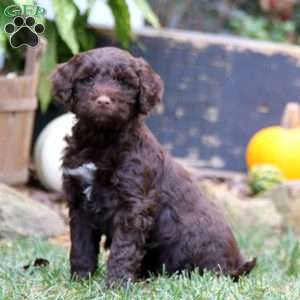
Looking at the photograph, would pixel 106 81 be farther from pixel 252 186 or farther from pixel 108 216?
pixel 252 186

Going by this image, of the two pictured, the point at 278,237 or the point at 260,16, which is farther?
the point at 260,16

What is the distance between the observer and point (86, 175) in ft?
14.4

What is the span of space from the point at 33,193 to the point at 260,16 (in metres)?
6.69

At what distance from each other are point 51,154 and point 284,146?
2.31 m

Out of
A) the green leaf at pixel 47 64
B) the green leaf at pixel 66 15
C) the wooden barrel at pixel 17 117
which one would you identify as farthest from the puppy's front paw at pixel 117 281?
the green leaf at pixel 47 64

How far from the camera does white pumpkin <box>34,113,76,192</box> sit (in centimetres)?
773

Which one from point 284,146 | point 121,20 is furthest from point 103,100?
point 284,146

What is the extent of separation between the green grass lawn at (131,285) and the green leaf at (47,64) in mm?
2621

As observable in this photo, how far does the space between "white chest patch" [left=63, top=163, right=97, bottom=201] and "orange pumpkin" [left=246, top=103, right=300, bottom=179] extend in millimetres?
4132

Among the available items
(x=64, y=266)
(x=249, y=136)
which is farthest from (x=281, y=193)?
(x=64, y=266)

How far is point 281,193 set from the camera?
7266 millimetres

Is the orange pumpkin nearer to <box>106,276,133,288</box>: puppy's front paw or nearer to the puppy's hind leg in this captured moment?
the puppy's hind leg

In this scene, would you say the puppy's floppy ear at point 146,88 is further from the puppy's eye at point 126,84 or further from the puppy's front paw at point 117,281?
the puppy's front paw at point 117,281

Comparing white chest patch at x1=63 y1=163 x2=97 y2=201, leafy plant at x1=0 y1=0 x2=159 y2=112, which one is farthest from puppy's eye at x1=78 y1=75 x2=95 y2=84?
leafy plant at x1=0 y1=0 x2=159 y2=112
